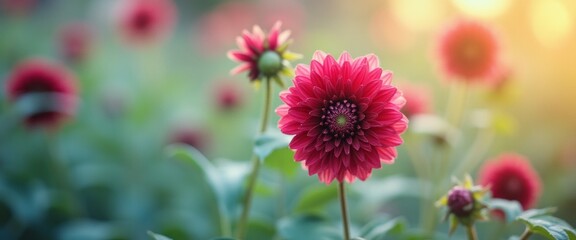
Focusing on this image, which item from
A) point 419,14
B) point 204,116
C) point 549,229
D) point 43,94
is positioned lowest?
point 549,229

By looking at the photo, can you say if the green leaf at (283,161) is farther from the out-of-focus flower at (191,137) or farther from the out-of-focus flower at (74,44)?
the out-of-focus flower at (74,44)

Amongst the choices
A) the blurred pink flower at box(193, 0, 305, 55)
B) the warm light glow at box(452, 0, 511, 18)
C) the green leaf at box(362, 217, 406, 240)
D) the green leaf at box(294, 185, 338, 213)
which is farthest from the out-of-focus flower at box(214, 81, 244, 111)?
the green leaf at box(362, 217, 406, 240)

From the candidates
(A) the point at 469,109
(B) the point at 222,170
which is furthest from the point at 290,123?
(A) the point at 469,109

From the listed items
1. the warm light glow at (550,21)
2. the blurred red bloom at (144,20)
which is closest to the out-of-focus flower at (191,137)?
the blurred red bloom at (144,20)

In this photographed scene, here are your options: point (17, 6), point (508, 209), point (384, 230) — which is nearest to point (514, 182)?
point (508, 209)

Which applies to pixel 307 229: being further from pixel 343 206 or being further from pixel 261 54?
pixel 261 54

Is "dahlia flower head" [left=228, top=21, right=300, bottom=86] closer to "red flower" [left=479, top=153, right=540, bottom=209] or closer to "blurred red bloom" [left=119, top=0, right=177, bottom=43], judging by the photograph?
"red flower" [left=479, top=153, right=540, bottom=209]
